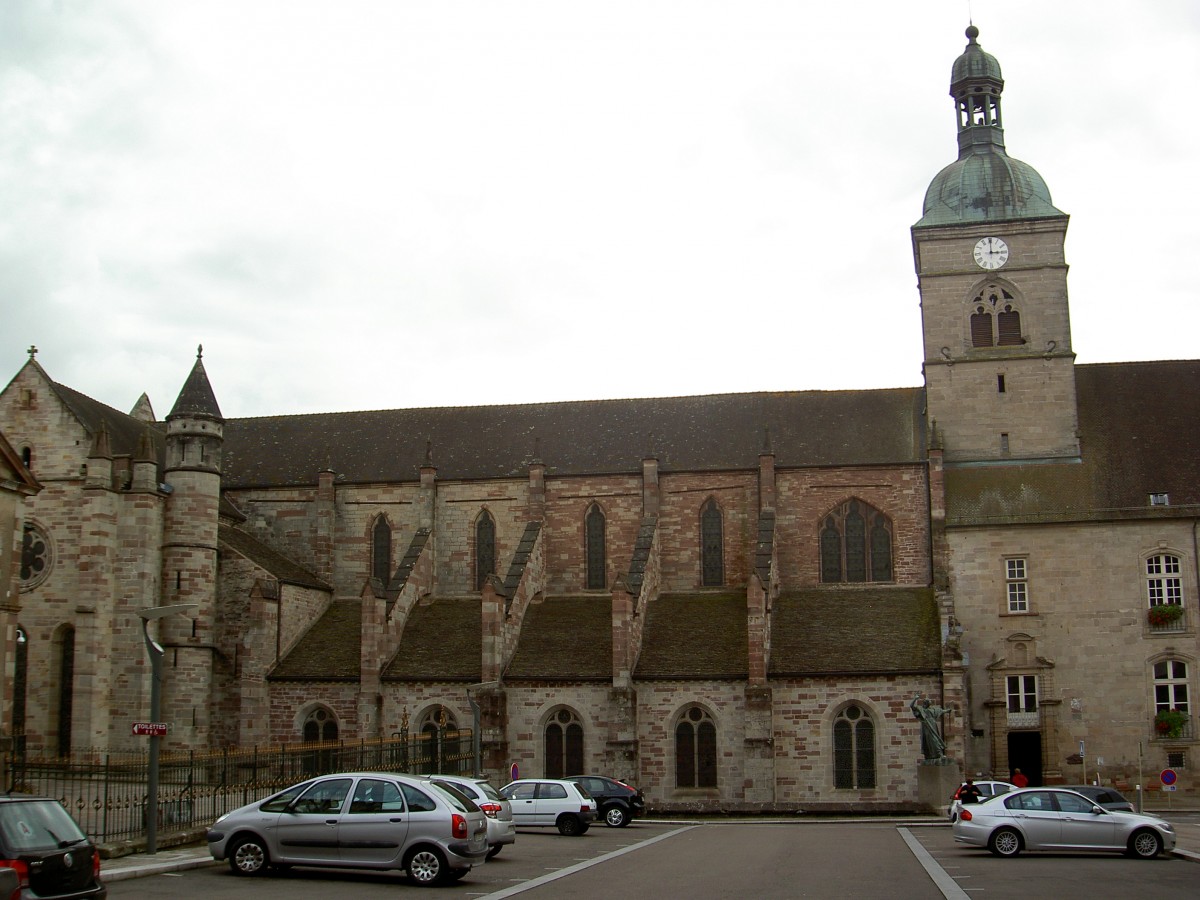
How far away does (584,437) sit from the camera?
48312 mm

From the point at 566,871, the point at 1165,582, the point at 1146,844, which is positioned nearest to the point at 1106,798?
the point at 1146,844

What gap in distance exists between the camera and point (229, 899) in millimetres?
16297

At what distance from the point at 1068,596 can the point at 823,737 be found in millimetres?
9277

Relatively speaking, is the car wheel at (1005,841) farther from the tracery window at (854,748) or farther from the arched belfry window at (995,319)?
the arched belfry window at (995,319)

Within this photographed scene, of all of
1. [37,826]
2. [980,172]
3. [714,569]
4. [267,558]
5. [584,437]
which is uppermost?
[980,172]

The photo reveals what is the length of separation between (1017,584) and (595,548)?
47.7 ft

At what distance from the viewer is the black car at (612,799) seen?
1296 inches

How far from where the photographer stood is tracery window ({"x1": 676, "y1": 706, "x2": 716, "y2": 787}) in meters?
39.4

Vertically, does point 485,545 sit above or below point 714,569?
above

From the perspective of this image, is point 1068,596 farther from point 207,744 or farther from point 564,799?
point 207,744

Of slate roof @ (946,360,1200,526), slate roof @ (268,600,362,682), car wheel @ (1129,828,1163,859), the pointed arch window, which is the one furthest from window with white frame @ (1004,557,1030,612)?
slate roof @ (268,600,362,682)

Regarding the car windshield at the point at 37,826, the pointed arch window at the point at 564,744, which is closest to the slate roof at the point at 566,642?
the pointed arch window at the point at 564,744

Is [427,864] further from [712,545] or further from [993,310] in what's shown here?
[993,310]

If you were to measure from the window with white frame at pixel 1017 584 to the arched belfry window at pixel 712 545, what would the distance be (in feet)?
31.4
